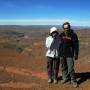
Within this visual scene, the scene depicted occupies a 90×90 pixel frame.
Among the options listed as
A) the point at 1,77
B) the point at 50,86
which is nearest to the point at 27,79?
the point at 1,77

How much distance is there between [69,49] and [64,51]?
0.19 meters

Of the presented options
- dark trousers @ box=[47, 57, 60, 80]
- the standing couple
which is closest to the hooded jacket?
the standing couple

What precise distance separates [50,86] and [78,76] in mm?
1552

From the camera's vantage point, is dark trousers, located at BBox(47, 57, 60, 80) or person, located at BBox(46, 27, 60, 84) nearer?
person, located at BBox(46, 27, 60, 84)

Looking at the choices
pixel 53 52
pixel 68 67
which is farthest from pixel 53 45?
pixel 68 67

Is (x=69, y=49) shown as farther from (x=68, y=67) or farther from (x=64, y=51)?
(x=68, y=67)

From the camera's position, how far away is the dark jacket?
8.92 metres

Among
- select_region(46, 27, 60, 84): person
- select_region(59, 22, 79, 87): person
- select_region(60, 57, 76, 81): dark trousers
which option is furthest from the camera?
select_region(46, 27, 60, 84): person

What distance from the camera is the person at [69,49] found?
8.91m

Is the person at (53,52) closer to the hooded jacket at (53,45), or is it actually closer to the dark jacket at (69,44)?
the hooded jacket at (53,45)

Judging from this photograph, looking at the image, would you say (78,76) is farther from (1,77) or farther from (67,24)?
(1,77)

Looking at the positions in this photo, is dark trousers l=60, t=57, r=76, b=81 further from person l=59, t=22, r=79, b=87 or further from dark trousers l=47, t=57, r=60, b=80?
dark trousers l=47, t=57, r=60, b=80

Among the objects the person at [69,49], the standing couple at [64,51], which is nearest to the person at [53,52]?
the standing couple at [64,51]

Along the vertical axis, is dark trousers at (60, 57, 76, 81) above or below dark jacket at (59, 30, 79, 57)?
below
